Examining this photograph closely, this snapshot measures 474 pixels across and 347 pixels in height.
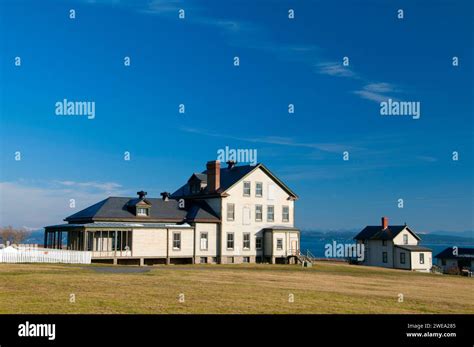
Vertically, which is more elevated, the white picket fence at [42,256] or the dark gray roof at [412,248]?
the white picket fence at [42,256]

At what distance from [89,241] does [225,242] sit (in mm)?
12785

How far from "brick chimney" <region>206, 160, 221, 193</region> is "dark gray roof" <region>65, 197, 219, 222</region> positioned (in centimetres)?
192

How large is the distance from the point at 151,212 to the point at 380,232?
35.3 metres

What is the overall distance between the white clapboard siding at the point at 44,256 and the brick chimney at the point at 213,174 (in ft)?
50.6

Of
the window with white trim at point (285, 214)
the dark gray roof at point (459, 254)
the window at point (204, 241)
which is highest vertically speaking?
the window with white trim at point (285, 214)

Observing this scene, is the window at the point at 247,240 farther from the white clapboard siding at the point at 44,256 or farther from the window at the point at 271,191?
the white clapboard siding at the point at 44,256

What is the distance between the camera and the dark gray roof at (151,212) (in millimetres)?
51125

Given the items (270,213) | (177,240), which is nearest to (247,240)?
(270,213)

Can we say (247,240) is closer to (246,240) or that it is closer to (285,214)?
(246,240)

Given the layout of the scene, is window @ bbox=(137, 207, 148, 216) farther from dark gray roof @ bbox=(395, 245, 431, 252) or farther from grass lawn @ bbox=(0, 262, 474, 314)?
dark gray roof @ bbox=(395, 245, 431, 252)

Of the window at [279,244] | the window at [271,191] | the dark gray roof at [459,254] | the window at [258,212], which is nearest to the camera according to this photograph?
the window at [258,212]

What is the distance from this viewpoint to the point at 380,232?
76625 millimetres

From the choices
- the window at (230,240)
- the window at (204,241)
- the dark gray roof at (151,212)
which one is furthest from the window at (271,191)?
the window at (204,241)
